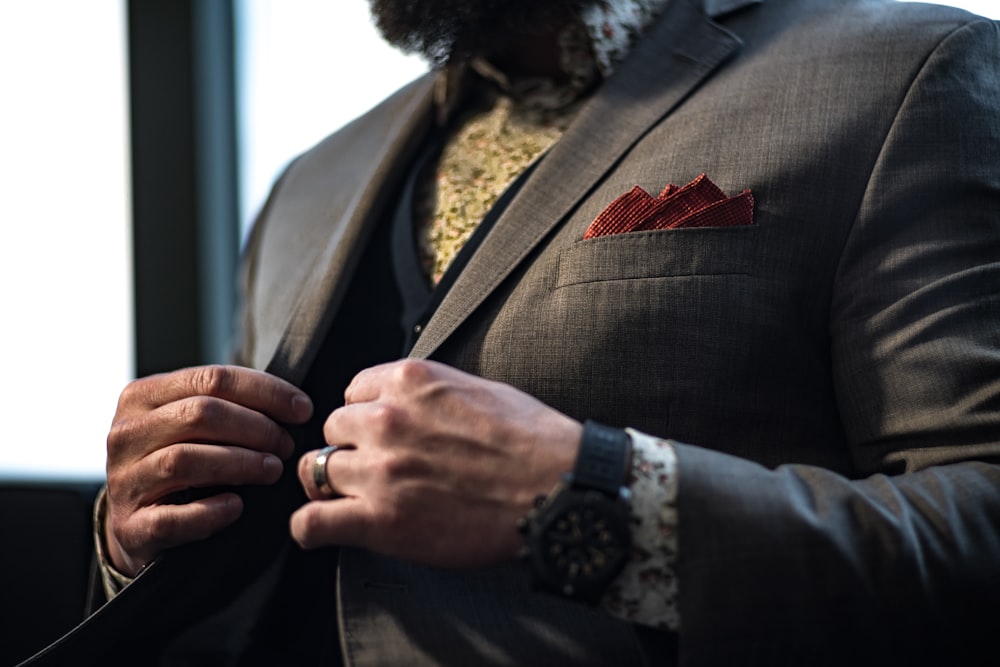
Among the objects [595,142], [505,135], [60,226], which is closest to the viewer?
[595,142]

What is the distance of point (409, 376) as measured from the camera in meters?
0.72

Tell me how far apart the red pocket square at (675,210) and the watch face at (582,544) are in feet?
1.10

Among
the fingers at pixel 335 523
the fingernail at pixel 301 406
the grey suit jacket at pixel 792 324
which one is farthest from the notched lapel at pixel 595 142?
the fingers at pixel 335 523

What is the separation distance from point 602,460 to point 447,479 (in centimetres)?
12

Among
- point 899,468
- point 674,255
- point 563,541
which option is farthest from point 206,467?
point 899,468

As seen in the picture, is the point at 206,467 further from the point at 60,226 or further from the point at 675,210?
the point at 60,226

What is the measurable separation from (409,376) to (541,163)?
37 cm

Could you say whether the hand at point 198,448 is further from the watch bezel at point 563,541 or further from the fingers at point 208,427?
the watch bezel at point 563,541

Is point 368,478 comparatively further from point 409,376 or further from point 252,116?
point 252,116

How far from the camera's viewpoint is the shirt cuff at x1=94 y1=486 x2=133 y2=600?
1017 millimetres

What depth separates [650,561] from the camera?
0.67 meters

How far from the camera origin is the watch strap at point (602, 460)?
0.66 m

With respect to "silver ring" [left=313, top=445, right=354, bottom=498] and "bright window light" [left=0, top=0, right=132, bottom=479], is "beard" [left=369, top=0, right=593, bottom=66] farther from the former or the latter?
"bright window light" [left=0, top=0, right=132, bottom=479]

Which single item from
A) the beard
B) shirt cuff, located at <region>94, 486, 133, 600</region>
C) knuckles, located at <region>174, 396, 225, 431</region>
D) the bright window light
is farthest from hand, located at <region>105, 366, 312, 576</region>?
the bright window light
